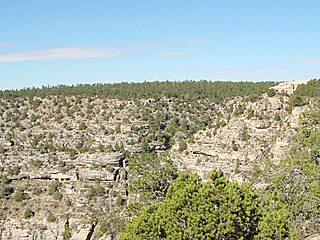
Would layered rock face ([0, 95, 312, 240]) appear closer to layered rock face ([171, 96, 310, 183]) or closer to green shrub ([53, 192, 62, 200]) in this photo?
layered rock face ([171, 96, 310, 183])

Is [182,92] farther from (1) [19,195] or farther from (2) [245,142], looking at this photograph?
(1) [19,195]

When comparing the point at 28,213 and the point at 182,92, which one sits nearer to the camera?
the point at 28,213

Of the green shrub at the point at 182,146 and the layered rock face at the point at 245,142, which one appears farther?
the green shrub at the point at 182,146

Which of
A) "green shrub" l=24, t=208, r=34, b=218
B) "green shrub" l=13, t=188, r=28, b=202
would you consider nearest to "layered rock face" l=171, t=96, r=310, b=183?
"green shrub" l=24, t=208, r=34, b=218

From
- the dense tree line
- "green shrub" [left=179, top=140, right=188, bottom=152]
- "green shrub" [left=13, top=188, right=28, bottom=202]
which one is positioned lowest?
"green shrub" [left=13, top=188, right=28, bottom=202]

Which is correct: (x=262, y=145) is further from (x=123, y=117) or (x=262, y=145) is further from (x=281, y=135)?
(x=123, y=117)

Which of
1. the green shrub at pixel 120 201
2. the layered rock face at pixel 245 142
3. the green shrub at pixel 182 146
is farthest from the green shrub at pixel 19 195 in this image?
the green shrub at pixel 182 146

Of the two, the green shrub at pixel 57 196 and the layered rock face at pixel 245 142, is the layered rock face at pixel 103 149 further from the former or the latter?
the green shrub at pixel 57 196

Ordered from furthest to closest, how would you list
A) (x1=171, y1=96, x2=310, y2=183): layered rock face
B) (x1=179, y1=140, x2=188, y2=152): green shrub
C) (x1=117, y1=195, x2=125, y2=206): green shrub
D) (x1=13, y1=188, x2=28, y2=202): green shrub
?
(x1=179, y1=140, x2=188, y2=152): green shrub < (x1=13, y1=188, x2=28, y2=202): green shrub < (x1=117, y1=195, x2=125, y2=206): green shrub < (x1=171, y1=96, x2=310, y2=183): layered rock face

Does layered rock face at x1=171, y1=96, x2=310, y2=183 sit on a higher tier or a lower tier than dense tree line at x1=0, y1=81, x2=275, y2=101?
lower

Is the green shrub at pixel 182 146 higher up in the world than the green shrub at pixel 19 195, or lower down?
higher up

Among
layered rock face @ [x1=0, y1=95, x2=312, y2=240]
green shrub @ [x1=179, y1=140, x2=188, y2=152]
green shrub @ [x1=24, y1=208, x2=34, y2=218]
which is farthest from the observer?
green shrub @ [x1=179, y1=140, x2=188, y2=152]

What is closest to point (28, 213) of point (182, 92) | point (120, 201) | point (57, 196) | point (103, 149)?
point (57, 196)

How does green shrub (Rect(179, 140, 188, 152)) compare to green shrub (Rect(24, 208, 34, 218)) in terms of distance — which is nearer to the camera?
green shrub (Rect(24, 208, 34, 218))
